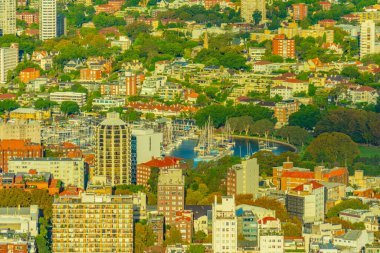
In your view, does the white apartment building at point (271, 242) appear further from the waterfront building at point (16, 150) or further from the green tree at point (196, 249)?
the waterfront building at point (16, 150)

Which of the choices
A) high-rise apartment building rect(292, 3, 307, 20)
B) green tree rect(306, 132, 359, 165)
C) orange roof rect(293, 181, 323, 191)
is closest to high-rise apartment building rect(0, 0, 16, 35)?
high-rise apartment building rect(292, 3, 307, 20)

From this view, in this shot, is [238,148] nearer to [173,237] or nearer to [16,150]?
[16,150]

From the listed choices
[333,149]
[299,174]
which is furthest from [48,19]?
[299,174]

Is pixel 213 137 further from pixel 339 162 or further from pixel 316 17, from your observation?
pixel 316 17

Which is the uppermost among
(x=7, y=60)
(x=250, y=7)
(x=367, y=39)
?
(x=250, y=7)

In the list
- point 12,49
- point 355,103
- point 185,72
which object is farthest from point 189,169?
point 12,49

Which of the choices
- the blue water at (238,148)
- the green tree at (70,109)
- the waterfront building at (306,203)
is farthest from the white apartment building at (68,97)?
the waterfront building at (306,203)
